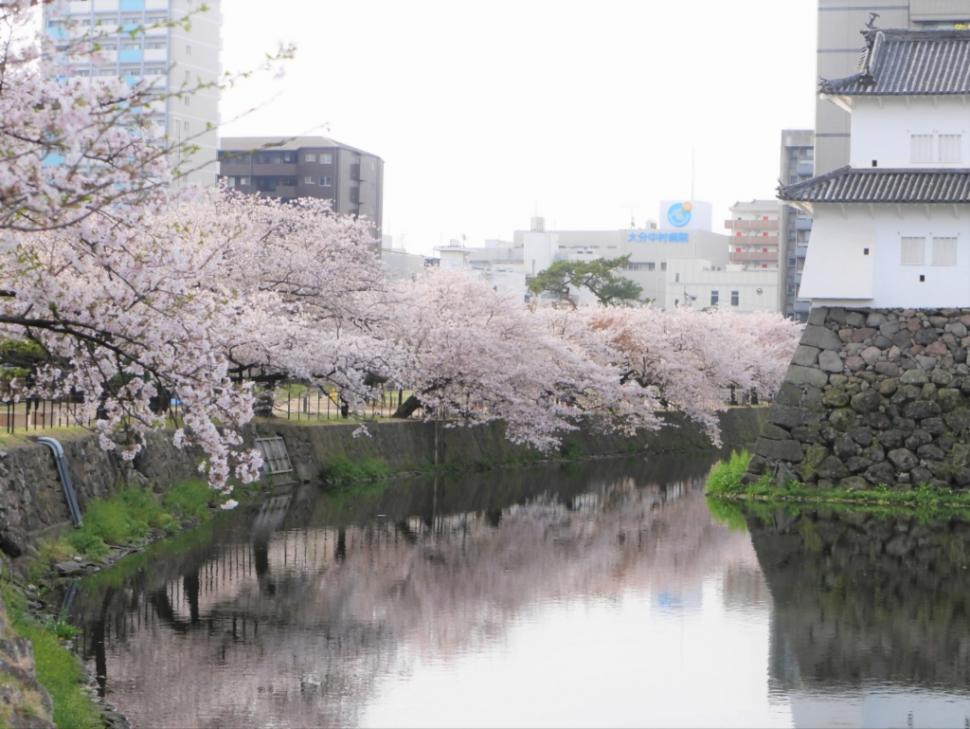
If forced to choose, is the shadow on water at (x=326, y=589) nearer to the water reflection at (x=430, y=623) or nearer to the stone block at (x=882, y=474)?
the water reflection at (x=430, y=623)

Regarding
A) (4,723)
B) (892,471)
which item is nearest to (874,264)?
(892,471)

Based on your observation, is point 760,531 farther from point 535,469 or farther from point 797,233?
point 797,233

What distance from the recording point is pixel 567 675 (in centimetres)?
1409

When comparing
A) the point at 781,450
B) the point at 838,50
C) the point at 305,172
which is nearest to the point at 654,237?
the point at 305,172

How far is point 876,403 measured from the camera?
1217 inches

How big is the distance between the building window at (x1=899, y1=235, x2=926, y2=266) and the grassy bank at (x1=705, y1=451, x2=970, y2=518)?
4480mm

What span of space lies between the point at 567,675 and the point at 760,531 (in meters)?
12.5

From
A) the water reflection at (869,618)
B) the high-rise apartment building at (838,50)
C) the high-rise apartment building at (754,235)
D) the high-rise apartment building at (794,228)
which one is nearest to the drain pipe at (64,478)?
the water reflection at (869,618)

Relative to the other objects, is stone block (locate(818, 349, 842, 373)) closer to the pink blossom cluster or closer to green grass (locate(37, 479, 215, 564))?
the pink blossom cluster

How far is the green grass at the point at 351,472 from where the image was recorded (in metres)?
34.2

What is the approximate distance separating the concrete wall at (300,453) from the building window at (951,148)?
1465 cm

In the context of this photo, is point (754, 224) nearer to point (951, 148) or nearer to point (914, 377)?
point (951, 148)

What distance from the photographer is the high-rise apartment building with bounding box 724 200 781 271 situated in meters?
137

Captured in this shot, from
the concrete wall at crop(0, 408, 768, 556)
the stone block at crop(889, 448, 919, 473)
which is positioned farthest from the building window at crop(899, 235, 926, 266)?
the concrete wall at crop(0, 408, 768, 556)
